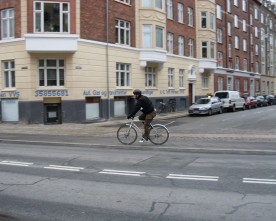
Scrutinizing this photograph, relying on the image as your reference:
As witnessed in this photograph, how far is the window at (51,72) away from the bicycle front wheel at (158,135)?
11.6 metres

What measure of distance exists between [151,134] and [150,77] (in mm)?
18828

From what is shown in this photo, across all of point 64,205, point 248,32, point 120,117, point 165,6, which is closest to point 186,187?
point 64,205

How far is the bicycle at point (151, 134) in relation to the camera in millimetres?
13656

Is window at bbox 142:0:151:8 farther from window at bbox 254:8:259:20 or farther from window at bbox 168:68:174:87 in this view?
window at bbox 254:8:259:20

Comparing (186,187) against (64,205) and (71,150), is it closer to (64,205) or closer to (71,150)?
(64,205)

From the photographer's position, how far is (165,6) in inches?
1310

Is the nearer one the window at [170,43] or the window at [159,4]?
the window at [159,4]

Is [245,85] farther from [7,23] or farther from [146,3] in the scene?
[7,23]

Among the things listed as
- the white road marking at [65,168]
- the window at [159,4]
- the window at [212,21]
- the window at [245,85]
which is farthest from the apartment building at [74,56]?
the window at [245,85]

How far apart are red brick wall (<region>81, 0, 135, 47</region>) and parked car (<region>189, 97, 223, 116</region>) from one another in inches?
323

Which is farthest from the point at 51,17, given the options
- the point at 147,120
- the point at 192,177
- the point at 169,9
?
the point at 192,177

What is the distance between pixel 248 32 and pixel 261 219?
55.2 metres

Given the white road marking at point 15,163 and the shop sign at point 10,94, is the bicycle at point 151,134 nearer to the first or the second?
the white road marking at point 15,163

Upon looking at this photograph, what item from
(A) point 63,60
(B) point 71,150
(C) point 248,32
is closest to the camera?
(B) point 71,150
